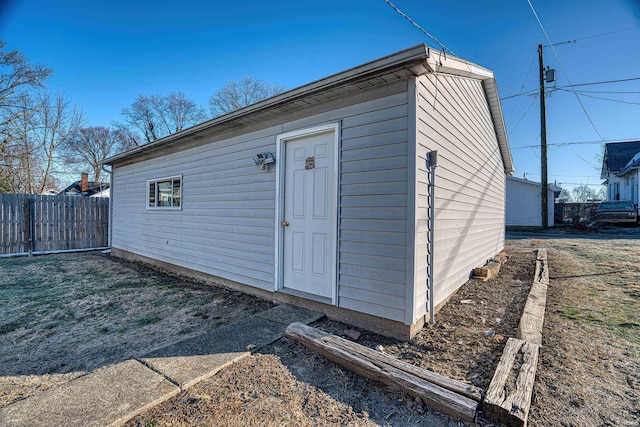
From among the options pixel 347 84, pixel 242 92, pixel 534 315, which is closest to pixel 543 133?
pixel 534 315

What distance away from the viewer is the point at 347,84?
3.20m

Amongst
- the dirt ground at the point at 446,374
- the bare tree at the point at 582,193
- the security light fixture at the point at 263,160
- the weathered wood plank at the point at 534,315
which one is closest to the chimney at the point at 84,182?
the dirt ground at the point at 446,374

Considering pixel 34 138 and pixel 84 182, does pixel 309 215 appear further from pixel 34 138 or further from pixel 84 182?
pixel 84 182

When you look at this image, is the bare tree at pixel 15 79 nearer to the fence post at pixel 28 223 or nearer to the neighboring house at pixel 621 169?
the fence post at pixel 28 223

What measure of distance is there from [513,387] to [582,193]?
2106 inches

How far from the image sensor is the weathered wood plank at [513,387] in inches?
68.4

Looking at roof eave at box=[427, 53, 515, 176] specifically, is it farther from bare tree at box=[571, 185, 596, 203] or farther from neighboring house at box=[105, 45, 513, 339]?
bare tree at box=[571, 185, 596, 203]

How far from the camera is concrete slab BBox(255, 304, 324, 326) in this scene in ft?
11.1

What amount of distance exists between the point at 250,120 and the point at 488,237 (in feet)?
19.3

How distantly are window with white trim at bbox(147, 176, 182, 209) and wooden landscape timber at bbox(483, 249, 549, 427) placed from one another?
5.98 meters

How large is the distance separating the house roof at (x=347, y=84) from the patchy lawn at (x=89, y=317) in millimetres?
2807

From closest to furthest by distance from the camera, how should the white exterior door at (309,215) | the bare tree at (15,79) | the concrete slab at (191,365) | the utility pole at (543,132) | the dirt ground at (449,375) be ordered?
the dirt ground at (449,375) → the concrete slab at (191,365) → the white exterior door at (309,215) → the bare tree at (15,79) → the utility pole at (543,132)

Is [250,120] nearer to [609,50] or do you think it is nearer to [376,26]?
[376,26]

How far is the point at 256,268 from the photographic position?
4.46m
